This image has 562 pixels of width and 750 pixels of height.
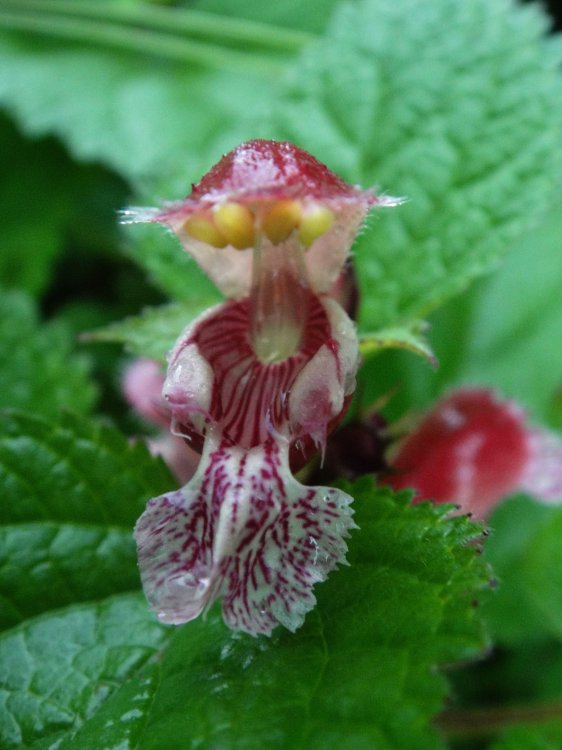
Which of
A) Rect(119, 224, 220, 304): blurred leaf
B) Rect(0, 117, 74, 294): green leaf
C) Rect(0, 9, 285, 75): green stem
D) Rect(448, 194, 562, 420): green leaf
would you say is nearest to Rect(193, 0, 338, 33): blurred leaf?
Rect(0, 9, 285, 75): green stem

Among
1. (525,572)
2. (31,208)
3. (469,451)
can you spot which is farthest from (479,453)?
(31,208)

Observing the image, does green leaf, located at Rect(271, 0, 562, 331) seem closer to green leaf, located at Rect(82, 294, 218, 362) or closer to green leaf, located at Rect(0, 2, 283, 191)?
green leaf, located at Rect(82, 294, 218, 362)

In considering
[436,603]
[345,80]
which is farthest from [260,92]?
[436,603]

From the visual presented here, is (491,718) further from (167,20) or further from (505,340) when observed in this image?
(167,20)

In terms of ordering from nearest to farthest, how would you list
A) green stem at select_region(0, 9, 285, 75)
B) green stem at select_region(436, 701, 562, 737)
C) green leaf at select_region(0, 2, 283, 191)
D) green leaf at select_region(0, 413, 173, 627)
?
green leaf at select_region(0, 413, 173, 627) → green stem at select_region(436, 701, 562, 737) → green leaf at select_region(0, 2, 283, 191) → green stem at select_region(0, 9, 285, 75)

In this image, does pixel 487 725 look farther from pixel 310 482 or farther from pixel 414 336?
pixel 414 336

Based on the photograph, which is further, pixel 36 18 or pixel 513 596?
pixel 36 18
